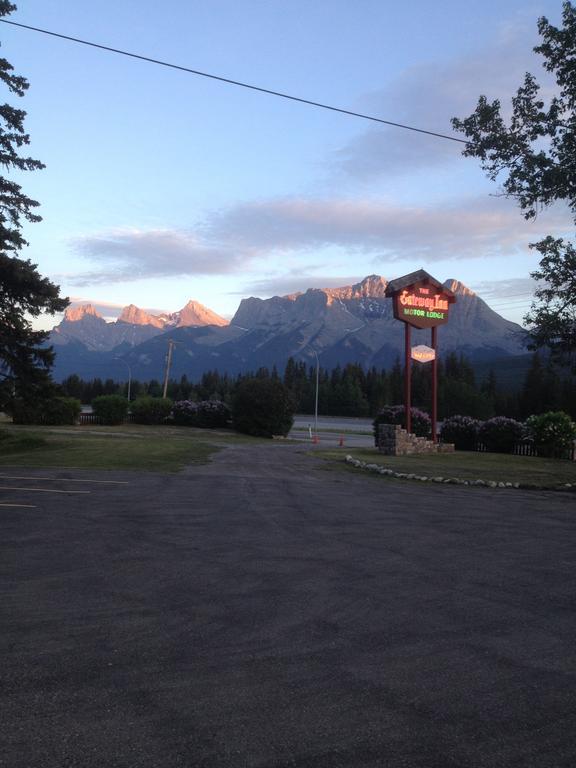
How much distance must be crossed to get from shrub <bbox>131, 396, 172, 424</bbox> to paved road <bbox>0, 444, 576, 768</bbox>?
130 feet

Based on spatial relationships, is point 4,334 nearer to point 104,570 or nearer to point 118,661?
point 104,570

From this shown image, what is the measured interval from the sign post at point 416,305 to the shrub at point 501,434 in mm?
3469

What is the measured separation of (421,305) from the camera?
30953 mm

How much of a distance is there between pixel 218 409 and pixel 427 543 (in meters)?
40.3

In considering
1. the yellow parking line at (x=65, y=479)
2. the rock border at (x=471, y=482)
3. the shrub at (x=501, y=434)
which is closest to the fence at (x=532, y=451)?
the shrub at (x=501, y=434)

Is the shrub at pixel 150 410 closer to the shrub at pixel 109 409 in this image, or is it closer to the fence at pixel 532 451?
the shrub at pixel 109 409

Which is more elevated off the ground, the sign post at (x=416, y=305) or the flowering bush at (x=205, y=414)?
the sign post at (x=416, y=305)

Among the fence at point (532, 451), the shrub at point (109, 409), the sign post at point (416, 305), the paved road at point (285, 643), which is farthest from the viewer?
the shrub at point (109, 409)

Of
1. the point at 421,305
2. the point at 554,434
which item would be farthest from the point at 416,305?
the point at 554,434

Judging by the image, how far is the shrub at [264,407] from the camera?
1779 inches

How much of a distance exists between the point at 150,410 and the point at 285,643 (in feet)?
152

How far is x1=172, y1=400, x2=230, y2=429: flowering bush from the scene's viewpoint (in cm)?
4988

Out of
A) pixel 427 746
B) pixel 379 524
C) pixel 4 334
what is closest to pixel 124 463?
pixel 4 334

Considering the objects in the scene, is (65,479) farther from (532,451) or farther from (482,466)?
(532,451)
